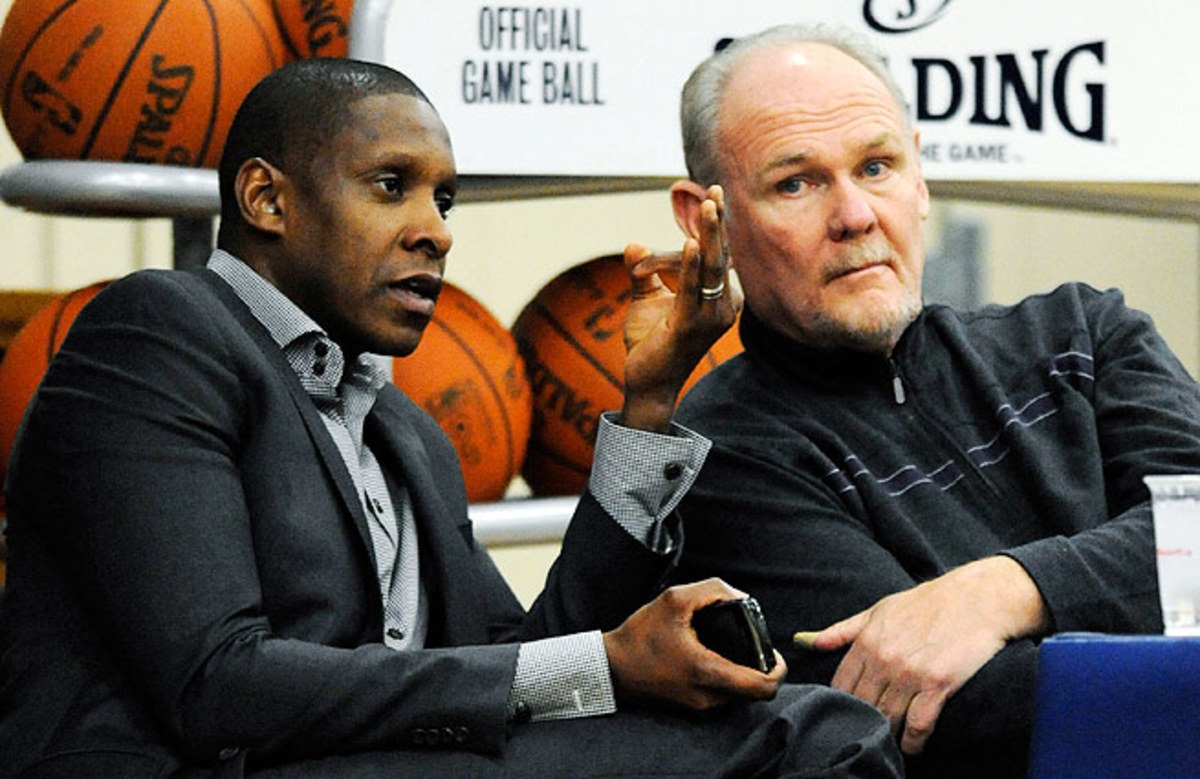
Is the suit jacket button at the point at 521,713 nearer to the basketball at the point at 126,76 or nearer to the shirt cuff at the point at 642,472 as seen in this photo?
the shirt cuff at the point at 642,472

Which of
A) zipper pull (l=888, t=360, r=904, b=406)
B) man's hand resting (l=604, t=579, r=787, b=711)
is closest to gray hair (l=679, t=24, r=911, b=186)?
zipper pull (l=888, t=360, r=904, b=406)

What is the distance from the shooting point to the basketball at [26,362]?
2.29m

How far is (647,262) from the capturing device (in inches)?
65.5

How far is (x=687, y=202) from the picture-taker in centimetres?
196

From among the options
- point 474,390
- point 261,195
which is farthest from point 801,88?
point 474,390

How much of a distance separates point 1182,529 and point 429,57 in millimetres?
1361

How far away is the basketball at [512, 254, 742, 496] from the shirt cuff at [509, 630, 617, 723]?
1.18m

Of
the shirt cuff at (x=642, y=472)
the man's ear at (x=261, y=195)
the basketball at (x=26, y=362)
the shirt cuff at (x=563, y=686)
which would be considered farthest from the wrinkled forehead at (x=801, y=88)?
the basketball at (x=26, y=362)

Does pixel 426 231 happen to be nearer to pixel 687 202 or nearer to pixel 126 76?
pixel 687 202

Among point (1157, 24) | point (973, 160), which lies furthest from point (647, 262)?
point (1157, 24)

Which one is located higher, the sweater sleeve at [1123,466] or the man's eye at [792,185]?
the man's eye at [792,185]

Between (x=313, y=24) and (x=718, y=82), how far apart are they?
2.19 feet

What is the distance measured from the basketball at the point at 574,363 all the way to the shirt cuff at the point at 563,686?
118cm

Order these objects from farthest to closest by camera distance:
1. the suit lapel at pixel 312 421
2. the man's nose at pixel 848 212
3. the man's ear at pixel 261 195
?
the man's nose at pixel 848 212
the man's ear at pixel 261 195
the suit lapel at pixel 312 421
